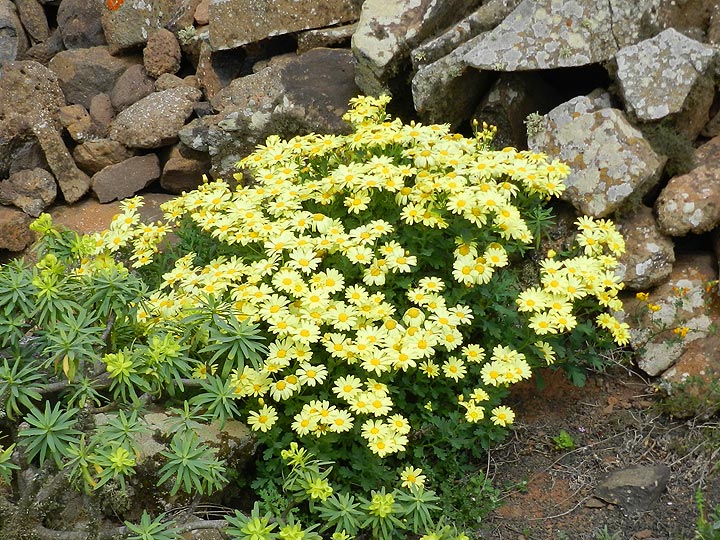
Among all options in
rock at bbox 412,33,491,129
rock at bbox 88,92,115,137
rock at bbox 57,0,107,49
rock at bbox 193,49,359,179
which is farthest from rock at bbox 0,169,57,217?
rock at bbox 412,33,491,129

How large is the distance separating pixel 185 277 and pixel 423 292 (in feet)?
3.75

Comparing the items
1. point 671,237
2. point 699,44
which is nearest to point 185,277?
point 671,237

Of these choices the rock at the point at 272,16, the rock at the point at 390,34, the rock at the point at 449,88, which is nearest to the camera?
the rock at the point at 449,88

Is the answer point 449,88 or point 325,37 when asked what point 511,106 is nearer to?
point 449,88

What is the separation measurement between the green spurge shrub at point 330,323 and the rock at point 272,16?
1801mm

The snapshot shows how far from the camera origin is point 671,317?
15.3ft

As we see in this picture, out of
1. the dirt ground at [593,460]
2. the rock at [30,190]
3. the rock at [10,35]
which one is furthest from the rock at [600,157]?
the rock at [10,35]

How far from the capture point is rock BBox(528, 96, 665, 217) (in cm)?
479

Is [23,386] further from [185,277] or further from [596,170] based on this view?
[596,170]

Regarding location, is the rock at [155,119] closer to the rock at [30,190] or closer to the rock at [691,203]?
the rock at [30,190]

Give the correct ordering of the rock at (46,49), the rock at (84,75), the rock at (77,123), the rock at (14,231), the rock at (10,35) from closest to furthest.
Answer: the rock at (14,231), the rock at (77,123), the rock at (84,75), the rock at (10,35), the rock at (46,49)

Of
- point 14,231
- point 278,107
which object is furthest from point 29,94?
point 278,107

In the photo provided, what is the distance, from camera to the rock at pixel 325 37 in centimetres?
618

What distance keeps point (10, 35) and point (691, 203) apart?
5569mm
